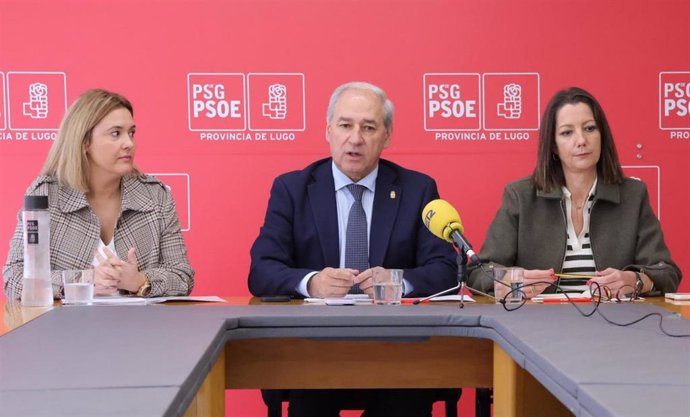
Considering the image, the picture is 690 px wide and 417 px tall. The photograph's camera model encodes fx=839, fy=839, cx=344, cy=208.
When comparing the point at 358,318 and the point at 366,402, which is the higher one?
the point at 358,318

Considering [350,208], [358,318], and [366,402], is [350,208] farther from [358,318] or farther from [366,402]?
[358,318]

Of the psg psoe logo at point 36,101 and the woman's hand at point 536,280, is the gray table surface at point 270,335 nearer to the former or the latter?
the woman's hand at point 536,280

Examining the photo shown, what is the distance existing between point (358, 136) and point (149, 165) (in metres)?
1.17

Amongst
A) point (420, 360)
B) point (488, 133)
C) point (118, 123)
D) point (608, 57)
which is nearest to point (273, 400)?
point (420, 360)

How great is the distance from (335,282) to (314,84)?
4.71 ft

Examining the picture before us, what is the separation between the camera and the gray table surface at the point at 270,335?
1096mm

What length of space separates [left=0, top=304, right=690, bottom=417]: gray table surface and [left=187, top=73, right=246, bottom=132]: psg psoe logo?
154 cm

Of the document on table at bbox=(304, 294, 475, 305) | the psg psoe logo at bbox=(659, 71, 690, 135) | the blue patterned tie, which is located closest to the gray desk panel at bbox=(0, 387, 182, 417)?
the document on table at bbox=(304, 294, 475, 305)

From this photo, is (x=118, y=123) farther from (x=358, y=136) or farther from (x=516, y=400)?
(x=516, y=400)

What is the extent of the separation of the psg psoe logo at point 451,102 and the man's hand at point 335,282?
1.39 metres

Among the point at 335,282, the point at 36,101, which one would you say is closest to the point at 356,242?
the point at 335,282

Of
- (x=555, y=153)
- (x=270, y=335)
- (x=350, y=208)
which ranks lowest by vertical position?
(x=270, y=335)

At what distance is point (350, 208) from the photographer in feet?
8.96

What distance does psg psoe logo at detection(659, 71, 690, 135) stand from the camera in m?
3.58
